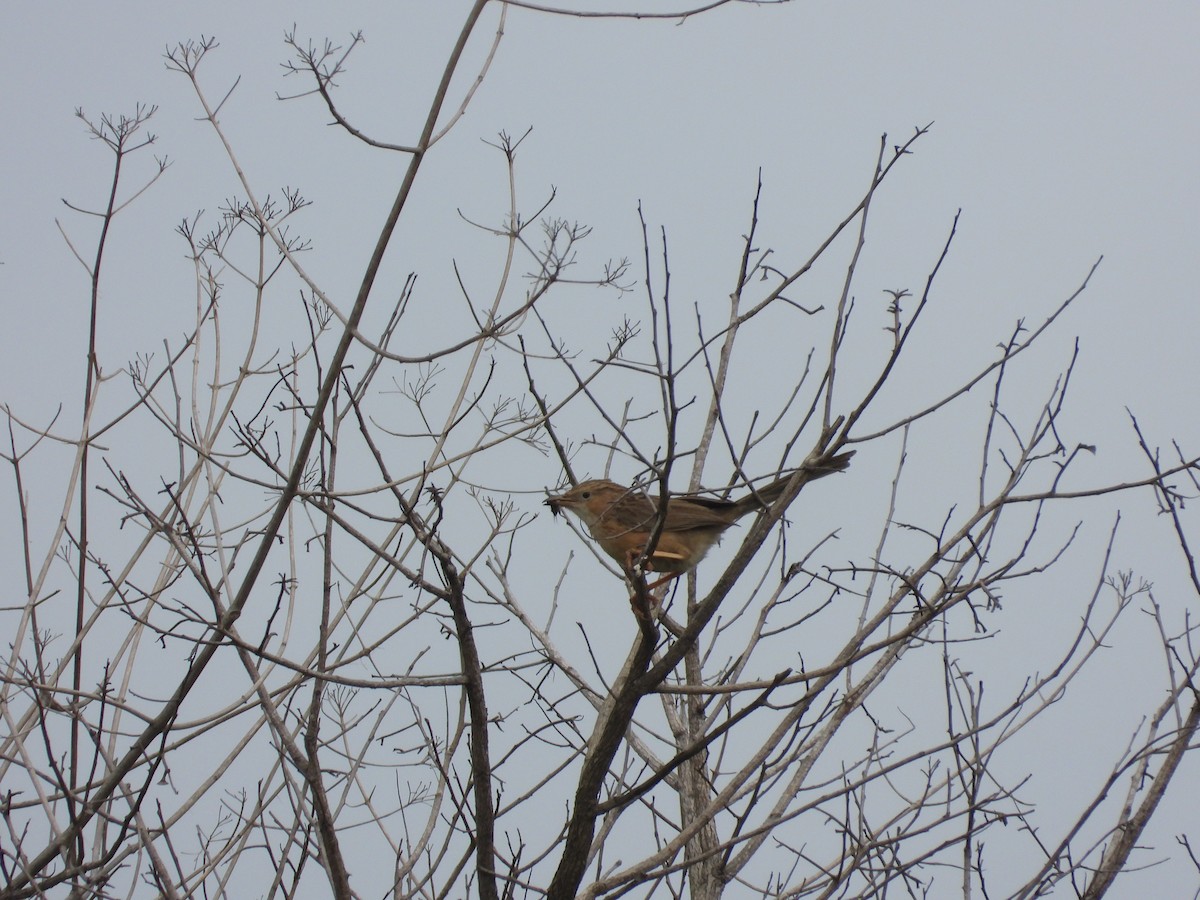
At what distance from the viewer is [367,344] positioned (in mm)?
3225

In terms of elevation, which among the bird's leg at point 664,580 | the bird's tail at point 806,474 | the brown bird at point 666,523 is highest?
the brown bird at point 666,523

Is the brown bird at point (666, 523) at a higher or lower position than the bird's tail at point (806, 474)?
higher

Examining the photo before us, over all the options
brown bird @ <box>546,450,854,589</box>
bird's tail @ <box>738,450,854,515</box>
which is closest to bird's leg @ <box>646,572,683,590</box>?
brown bird @ <box>546,450,854,589</box>

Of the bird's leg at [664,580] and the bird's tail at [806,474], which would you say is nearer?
the bird's tail at [806,474]

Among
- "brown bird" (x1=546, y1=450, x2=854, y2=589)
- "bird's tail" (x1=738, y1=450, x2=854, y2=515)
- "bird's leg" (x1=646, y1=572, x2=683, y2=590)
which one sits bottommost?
"bird's tail" (x1=738, y1=450, x2=854, y2=515)

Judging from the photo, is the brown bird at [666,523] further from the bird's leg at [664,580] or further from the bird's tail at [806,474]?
the bird's tail at [806,474]

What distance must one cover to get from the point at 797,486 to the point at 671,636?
61.2 inches

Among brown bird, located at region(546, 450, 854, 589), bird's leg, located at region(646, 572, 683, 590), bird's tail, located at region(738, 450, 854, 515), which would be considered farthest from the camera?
brown bird, located at region(546, 450, 854, 589)

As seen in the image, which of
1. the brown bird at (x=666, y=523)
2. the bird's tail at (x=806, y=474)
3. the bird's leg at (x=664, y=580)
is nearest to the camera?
the bird's tail at (x=806, y=474)

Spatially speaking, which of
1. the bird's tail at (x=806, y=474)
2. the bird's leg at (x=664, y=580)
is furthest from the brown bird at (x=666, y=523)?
the bird's tail at (x=806, y=474)

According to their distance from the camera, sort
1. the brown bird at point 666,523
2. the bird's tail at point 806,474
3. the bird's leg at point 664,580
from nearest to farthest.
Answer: the bird's tail at point 806,474
the bird's leg at point 664,580
the brown bird at point 666,523

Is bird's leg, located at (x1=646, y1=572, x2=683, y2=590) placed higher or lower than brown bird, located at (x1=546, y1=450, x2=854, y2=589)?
lower

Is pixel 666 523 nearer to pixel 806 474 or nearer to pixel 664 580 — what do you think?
pixel 664 580

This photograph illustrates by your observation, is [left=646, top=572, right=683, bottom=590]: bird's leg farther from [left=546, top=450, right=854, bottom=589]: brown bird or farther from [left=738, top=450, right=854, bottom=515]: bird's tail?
[left=738, top=450, right=854, bottom=515]: bird's tail
